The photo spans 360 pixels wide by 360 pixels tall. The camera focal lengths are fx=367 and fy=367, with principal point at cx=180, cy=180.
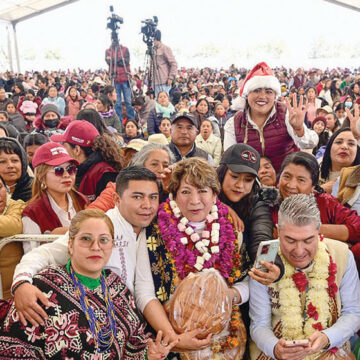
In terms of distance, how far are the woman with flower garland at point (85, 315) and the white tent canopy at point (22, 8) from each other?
2004cm

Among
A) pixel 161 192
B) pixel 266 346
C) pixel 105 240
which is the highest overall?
pixel 161 192

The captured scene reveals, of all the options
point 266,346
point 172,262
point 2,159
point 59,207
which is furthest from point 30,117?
point 266,346

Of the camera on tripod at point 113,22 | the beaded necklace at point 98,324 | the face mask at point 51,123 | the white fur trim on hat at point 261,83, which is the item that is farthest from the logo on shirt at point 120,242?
the camera on tripod at point 113,22

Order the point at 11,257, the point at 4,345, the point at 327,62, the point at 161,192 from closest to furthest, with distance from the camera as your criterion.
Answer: the point at 4,345 < the point at 11,257 < the point at 161,192 < the point at 327,62

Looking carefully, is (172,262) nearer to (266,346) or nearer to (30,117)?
(266,346)

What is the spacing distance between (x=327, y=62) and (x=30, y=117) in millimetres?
26705

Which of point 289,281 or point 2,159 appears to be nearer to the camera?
point 289,281

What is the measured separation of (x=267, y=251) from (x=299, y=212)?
0.27 metres

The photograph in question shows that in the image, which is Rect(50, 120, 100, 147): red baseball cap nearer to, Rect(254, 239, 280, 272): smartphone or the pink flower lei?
the pink flower lei

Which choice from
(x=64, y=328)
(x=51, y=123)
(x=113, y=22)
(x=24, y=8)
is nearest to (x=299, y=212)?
(x=64, y=328)

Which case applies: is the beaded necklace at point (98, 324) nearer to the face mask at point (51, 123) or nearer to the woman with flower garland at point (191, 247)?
the woman with flower garland at point (191, 247)

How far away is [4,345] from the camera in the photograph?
1.71 meters

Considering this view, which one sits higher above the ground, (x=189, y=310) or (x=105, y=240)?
(x=105, y=240)

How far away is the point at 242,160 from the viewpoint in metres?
2.40
